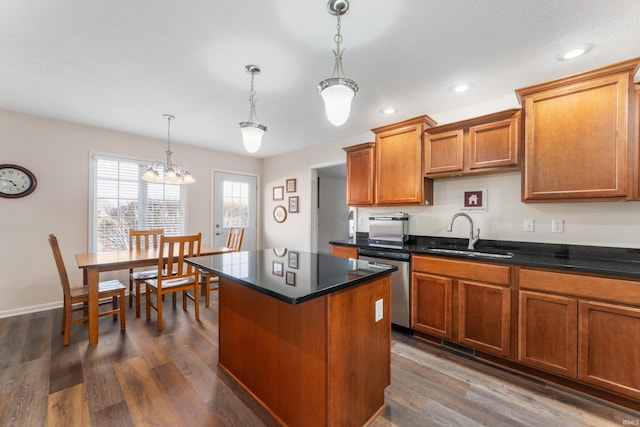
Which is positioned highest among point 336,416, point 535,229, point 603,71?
point 603,71

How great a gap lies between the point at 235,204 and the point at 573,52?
4932 millimetres

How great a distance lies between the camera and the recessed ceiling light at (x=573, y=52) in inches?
73.0

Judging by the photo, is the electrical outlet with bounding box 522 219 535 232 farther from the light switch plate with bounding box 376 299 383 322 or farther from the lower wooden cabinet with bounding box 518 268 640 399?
the light switch plate with bounding box 376 299 383 322

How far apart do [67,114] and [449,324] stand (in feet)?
16.0

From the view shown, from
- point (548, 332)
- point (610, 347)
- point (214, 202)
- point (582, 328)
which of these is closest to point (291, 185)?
point (214, 202)

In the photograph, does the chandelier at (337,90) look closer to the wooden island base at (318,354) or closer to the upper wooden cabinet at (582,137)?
the wooden island base at (318,354)

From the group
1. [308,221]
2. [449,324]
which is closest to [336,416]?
[449,324]

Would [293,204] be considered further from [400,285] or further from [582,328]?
[582,328]

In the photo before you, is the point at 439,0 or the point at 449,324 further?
the point at 449,324

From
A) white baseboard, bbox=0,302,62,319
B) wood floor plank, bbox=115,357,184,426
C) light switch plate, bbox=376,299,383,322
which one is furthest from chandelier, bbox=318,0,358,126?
white baseboard, bbox=0,302,62,319

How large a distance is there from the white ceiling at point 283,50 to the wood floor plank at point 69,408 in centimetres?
244

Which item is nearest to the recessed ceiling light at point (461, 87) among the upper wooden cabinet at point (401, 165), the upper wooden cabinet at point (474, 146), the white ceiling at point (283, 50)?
the white ceiling at point (283, 50)

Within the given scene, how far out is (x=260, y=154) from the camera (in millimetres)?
5211

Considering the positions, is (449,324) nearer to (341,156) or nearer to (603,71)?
(603,71)
